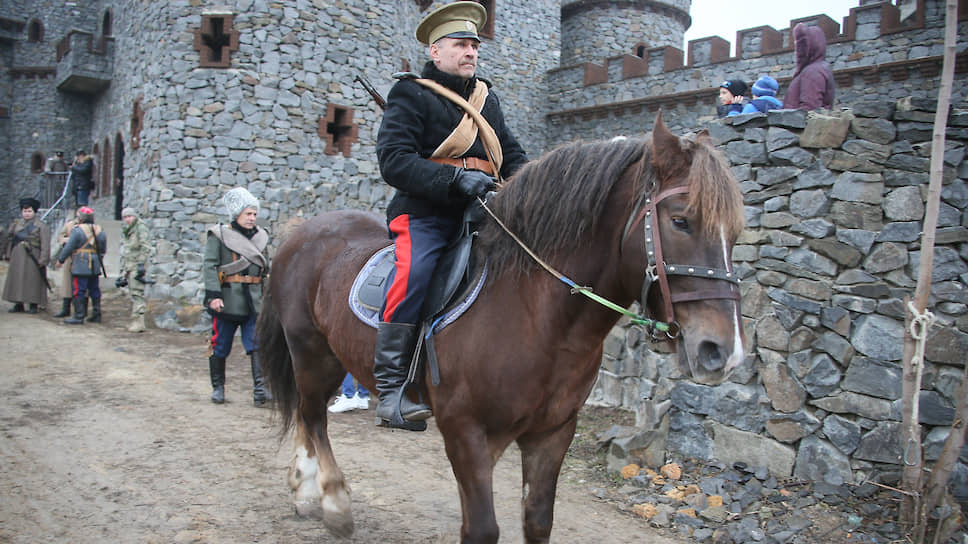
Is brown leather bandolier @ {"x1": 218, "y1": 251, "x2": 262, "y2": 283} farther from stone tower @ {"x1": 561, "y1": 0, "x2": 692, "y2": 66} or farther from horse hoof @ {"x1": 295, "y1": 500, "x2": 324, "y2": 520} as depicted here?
stone tower @ {"x1": 561, "y1": 0, "x2": 692, "y2": 66}

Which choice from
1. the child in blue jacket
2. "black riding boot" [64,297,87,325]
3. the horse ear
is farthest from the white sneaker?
"black riding boot" [64,297,87,325]

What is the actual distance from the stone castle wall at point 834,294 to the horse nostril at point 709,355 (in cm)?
282

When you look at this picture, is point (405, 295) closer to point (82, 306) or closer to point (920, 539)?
point (920, 539)

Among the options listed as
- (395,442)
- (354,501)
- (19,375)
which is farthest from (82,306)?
(354,501)

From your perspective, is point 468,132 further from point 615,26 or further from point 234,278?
point 615,26

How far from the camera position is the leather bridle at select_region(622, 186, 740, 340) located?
6.73ft

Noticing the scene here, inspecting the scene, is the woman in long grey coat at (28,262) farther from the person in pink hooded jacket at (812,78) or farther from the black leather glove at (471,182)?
the person in pink hooded jacket at (812,78)

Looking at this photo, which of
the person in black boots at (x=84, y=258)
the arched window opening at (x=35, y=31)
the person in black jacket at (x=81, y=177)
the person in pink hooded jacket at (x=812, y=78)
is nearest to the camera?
the person in pink hooded jacket at (x=812, y=78)

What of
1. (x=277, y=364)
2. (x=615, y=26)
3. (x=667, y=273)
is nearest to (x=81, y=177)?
(x=615, y=26)

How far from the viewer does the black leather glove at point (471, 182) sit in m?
2.71

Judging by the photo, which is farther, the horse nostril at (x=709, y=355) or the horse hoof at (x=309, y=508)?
the horse hoof at (x=309, y=508)

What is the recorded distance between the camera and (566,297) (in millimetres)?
2486

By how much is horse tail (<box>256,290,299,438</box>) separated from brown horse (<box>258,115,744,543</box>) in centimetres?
148

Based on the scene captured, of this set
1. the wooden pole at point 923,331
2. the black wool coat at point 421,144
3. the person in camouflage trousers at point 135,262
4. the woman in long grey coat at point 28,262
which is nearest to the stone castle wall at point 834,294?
the wooden pole at point 923,331
